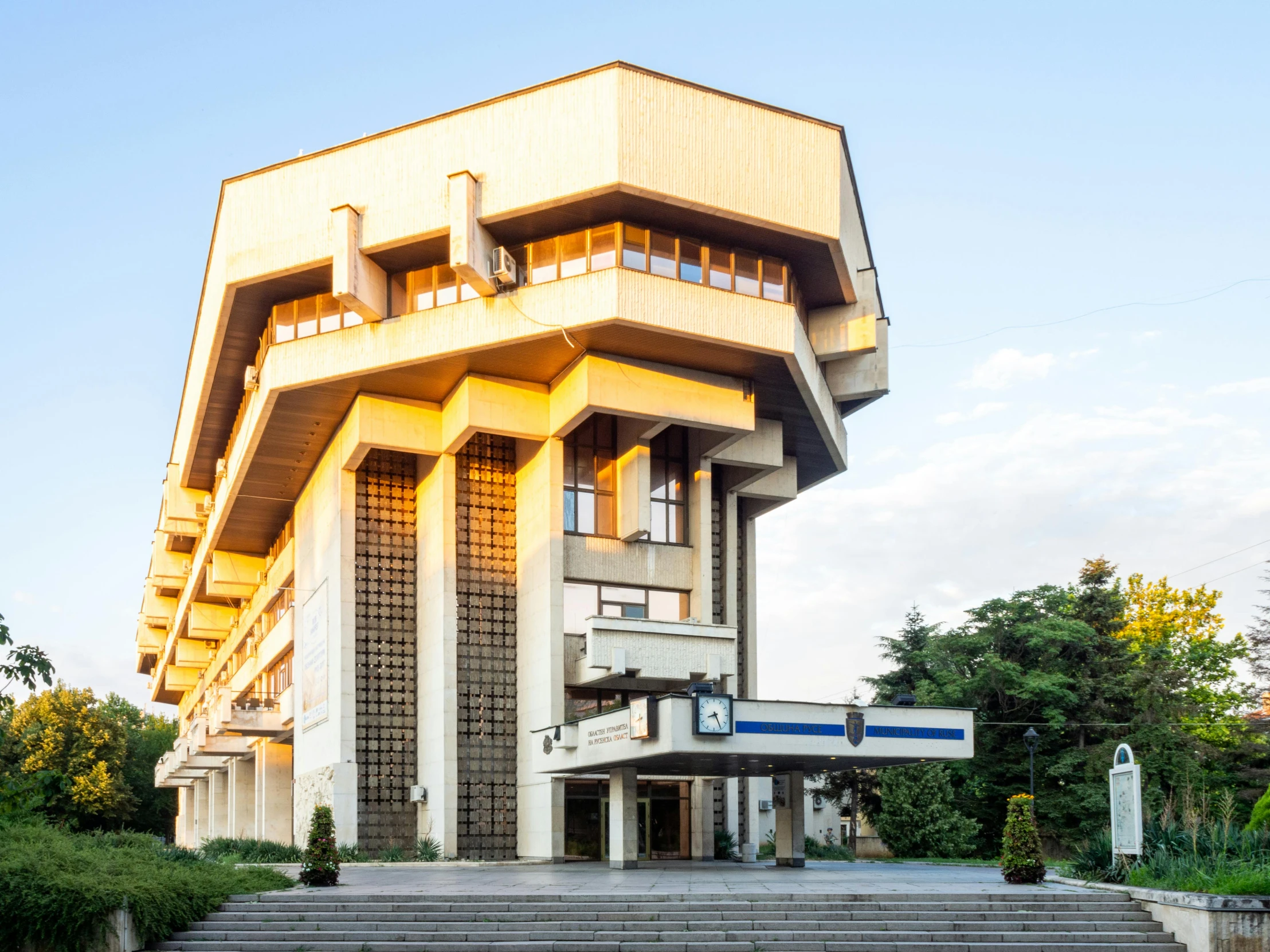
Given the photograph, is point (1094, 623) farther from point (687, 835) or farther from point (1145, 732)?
point (687, 835)

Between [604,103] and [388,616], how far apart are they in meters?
14.5

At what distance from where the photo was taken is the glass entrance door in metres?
33.0

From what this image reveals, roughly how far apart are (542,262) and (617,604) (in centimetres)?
914

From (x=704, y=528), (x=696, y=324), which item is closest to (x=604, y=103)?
(x=696, y=324)

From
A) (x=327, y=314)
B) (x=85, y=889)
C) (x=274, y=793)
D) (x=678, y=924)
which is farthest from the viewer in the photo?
(x=274, y=793)

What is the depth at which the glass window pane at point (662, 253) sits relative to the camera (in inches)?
1188

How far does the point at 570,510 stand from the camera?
34250mm

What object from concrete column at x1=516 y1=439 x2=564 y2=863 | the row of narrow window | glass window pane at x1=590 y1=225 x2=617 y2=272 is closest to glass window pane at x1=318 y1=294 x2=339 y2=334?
the row of narrow window

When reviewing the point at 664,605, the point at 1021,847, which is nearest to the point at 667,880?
the point at 1021,847

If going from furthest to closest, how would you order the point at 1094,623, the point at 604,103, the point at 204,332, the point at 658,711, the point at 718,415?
the point at 1094,623 < the point at 204,332 < the point at 718,415 < the point at 604,103 < the point at 658,711

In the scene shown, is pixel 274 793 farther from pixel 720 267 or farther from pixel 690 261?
pixel 720 267

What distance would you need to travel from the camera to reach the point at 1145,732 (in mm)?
46219

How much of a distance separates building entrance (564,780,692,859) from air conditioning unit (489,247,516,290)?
40.7 ft

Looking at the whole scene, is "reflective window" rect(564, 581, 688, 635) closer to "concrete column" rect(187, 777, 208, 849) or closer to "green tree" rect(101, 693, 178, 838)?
"concrete column" rect(187, 777, 208, 849)
